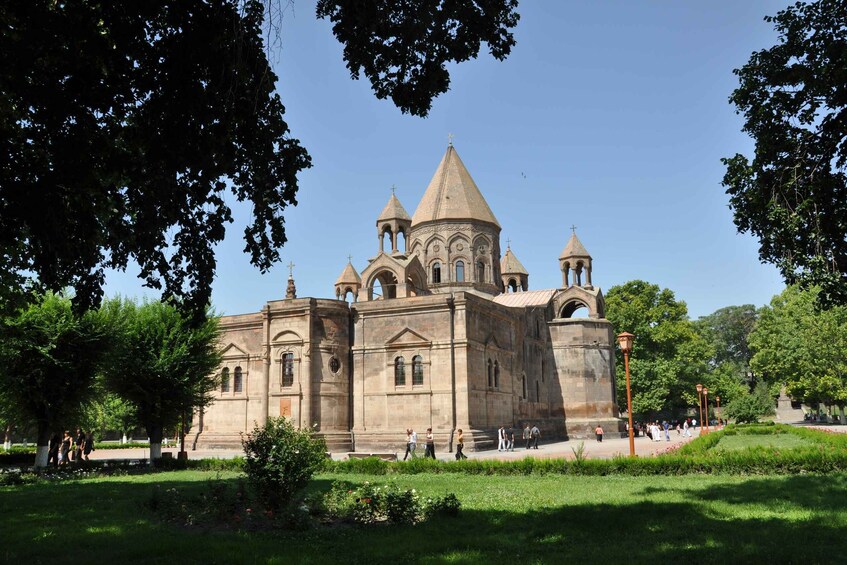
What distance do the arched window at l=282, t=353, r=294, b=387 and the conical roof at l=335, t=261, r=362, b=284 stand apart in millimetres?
11336

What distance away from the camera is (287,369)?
111 feet

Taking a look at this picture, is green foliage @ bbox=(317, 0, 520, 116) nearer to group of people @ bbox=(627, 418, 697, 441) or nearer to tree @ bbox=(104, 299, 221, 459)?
tree @ bbox=(104, 299, 221, 459)

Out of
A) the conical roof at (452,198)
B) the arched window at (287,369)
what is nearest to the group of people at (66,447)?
the arched window at (287,369)

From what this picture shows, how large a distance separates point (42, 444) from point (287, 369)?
39.5ft

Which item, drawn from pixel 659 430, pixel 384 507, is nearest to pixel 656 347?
pixel 659 430

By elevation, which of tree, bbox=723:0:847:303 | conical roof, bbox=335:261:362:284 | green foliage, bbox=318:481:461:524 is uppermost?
conical roof, bbox=335:261:362:284

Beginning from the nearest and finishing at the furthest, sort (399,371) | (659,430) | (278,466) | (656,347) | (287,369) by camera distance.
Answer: (278,466) → (399,371) → (287,369) → (659,430) → (656,347)

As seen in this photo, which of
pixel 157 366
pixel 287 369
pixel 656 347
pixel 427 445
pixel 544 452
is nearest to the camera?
pixel 157 366

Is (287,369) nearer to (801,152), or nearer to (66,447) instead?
(66,447)

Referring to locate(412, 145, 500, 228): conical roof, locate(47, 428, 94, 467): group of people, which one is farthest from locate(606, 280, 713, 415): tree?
locate(47, 428, 94, 467): group of people

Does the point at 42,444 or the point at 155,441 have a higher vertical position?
the point at 42,444

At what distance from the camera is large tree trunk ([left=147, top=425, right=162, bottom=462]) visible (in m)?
26.3

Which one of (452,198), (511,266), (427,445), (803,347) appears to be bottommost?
(427,445)

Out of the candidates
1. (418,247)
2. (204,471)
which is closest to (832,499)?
(204,471)
